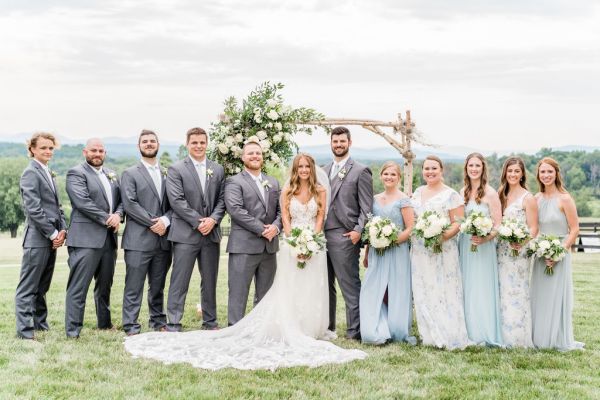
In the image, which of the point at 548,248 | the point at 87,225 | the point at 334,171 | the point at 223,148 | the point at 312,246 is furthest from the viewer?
the point at 223,148

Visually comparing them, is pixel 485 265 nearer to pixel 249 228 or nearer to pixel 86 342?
pixel 249 228

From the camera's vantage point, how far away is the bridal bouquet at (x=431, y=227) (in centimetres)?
752

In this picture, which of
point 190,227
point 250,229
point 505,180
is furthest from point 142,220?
point 505,180

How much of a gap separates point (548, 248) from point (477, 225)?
901mm

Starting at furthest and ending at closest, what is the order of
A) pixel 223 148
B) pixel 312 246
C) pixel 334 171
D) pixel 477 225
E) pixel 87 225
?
pixel 223 148 < pixel 334 171 < pixel 87 225 < pixel 312 246 < pixel 477 225

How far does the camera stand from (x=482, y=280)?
25.9ft

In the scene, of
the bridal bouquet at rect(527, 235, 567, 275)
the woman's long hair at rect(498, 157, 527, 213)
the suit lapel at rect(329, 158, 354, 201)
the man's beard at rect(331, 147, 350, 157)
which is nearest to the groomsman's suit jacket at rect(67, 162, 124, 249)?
the suit lapel at rect(329, 158, 354, 201)

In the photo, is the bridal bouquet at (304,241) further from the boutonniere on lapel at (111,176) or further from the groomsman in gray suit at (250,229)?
the boutonniere on lapel at (111,176)

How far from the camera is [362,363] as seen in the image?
6949 millimetres

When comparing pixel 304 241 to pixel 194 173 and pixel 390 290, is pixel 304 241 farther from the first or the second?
pixel 194 173

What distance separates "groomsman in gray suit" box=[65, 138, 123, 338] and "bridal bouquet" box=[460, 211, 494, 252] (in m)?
4.23

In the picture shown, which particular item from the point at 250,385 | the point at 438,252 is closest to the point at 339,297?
the point at 438,252

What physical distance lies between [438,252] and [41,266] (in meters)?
4.87

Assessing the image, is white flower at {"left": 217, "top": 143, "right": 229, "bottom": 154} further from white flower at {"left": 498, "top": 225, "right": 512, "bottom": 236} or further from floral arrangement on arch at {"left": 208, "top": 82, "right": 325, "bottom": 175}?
white flower at {"left": 498, "top": 225, "right": 512, "bottom": 236}
